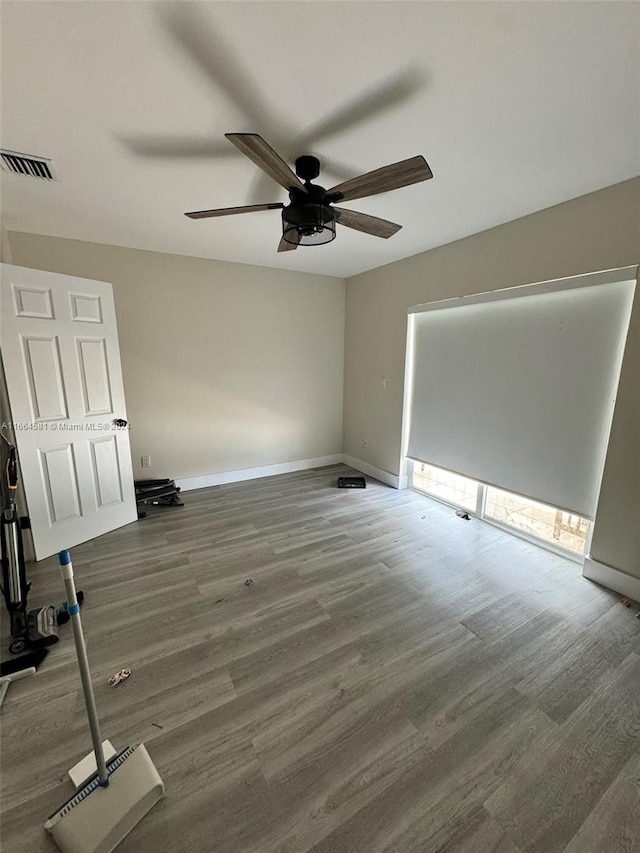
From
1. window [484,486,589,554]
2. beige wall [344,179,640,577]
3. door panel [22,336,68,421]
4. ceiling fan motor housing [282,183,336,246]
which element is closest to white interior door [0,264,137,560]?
door panel [22,336,68,421]

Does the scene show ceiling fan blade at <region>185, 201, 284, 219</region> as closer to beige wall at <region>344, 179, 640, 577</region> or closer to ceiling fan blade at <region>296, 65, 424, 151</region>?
ceiling fan blade at <region>296, 65, 424, 151</region>

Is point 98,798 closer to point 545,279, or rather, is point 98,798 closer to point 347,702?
point 347,702

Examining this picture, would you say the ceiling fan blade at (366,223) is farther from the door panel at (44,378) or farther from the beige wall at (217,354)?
the door panel at (44,378)

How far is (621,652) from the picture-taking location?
1.80m

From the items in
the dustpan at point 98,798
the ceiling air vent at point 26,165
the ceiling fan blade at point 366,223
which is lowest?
the dustpan at point 98,798

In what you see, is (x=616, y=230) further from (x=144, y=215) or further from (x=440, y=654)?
(x=144, y=215)

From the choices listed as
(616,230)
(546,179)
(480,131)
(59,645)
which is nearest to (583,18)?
(480,131)

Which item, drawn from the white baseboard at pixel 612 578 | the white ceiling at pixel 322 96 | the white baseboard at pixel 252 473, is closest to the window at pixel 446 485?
the white baseboard at pixel 612 578

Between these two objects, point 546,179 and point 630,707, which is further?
point 546,179

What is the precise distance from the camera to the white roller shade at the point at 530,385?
7.42ft

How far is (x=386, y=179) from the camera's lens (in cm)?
156

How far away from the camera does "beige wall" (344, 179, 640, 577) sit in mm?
2100

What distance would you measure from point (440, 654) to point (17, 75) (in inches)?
129

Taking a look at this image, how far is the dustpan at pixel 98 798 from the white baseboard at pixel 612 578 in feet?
9.21
